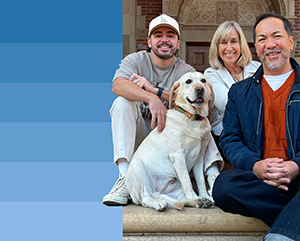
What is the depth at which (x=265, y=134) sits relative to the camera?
221 cm

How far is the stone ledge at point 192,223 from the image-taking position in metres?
2.27

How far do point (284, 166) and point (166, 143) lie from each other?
3.14ft

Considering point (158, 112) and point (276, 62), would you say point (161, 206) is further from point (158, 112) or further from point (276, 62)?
point (276, 62)

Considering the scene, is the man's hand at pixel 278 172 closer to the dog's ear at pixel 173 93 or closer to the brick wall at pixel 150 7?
the dog's ear at pixel 173 93

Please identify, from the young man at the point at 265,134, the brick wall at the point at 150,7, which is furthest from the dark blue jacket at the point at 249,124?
the brick wall at the point at 150,7

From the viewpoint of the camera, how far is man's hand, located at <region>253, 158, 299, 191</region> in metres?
1.93

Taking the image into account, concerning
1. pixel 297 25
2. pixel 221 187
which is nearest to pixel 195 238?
pixel 221 187

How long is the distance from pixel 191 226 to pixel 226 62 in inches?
63.8

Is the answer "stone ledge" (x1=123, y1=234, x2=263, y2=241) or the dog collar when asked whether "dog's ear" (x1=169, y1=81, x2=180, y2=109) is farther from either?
"stone ledge" (x1=123, y1=234, x2=263, y2=241)

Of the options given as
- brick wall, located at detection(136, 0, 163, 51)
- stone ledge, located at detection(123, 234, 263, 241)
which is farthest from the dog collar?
brick wall, located at detection(136, 0, 163, 51)

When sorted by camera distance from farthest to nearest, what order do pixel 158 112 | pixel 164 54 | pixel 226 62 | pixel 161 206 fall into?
pixel 226 62 → pixel 164 54 → pixel 158 112 → pixel 161 206

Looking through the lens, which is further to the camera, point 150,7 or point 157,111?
point 150,7

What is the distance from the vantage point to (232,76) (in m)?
3.24

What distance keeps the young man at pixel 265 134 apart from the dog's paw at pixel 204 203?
0.20 metres
